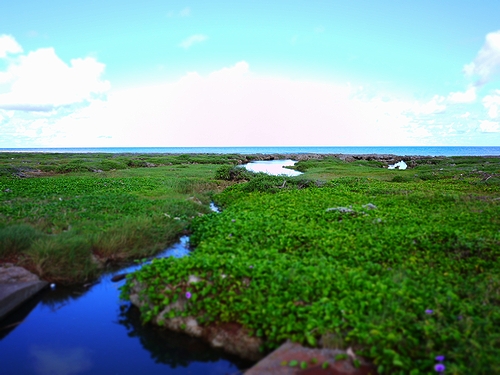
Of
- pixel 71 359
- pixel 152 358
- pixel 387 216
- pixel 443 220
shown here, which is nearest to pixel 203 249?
pixel 152 358

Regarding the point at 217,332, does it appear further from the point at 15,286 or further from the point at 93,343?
the point at 15,286

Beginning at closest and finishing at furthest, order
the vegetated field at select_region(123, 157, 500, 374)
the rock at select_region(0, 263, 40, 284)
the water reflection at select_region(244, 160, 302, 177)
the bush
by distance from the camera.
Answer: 1. the vegetated field at select_region(123, 157, 500, 374)
2. the rock at select_region(0, 263, 40, 284)
3. the bush
4. the water reflection at select_region(244, 160, 302, 177)

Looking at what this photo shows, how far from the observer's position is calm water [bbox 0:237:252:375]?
22.1ft

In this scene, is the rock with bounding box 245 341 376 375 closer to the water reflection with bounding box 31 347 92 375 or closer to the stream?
the stream

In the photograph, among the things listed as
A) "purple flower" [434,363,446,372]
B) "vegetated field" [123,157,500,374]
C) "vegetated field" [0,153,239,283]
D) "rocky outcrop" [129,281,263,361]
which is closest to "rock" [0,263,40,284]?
"vegetated field" [0,153,239,283]

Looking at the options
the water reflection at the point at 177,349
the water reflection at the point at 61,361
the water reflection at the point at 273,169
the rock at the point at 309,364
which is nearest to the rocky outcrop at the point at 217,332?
the water reflection at the point at 177,349

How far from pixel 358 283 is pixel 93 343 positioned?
5.73 meters

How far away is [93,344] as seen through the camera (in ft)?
24.5

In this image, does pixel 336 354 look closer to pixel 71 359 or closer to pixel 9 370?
pixel 71 359

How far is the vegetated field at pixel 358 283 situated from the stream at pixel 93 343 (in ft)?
2.10

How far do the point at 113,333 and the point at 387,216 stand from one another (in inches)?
383

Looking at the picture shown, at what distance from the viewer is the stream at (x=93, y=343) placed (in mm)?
6727

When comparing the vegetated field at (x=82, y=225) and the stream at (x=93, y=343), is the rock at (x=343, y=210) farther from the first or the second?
the stream at (x=93, y=343)

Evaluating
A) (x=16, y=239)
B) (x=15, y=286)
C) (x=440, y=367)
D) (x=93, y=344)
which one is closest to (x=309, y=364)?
(x=440, y=367)
